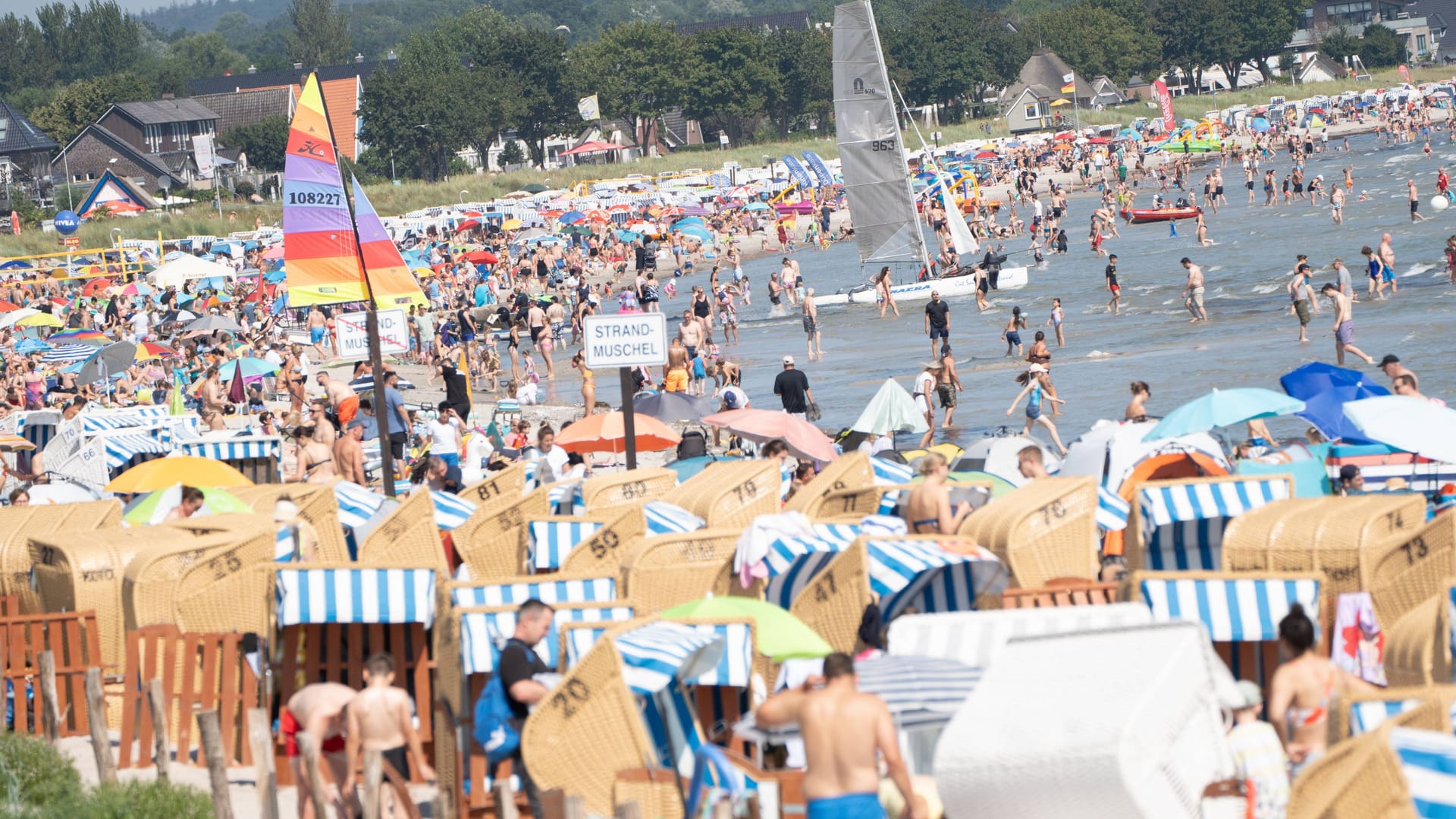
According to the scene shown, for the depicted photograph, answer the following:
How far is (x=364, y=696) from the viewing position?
6941 mm

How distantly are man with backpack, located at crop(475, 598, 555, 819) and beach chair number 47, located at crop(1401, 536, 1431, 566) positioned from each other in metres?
3.96

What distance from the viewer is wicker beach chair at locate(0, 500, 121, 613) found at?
10289 mm

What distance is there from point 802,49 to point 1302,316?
2937 inches

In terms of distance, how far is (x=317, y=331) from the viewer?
3353cm

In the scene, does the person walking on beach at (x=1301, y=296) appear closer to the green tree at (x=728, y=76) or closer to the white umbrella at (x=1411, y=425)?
the white umbrella at (x=1411, y=425)

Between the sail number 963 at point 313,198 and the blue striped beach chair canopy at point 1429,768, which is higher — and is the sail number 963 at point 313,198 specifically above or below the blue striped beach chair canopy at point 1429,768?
above

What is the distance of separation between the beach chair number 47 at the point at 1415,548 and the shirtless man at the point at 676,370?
47.2 ft

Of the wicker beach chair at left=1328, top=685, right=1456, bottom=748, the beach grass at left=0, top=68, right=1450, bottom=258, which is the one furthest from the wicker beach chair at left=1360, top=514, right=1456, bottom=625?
the beach grass at left=0, top=68, right=1450, bottom=258

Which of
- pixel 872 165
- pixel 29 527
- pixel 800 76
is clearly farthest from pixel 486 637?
pixel 800 76

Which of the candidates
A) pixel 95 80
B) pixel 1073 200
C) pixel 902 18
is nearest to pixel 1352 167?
pixel 1073 200

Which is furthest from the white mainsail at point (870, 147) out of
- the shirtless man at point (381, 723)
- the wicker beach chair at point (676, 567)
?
the shirtless man at point (381, 723)

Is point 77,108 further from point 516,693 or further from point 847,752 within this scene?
point 847,752

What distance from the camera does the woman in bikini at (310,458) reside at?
14.8 m

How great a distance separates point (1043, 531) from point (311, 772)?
13.0 ft
